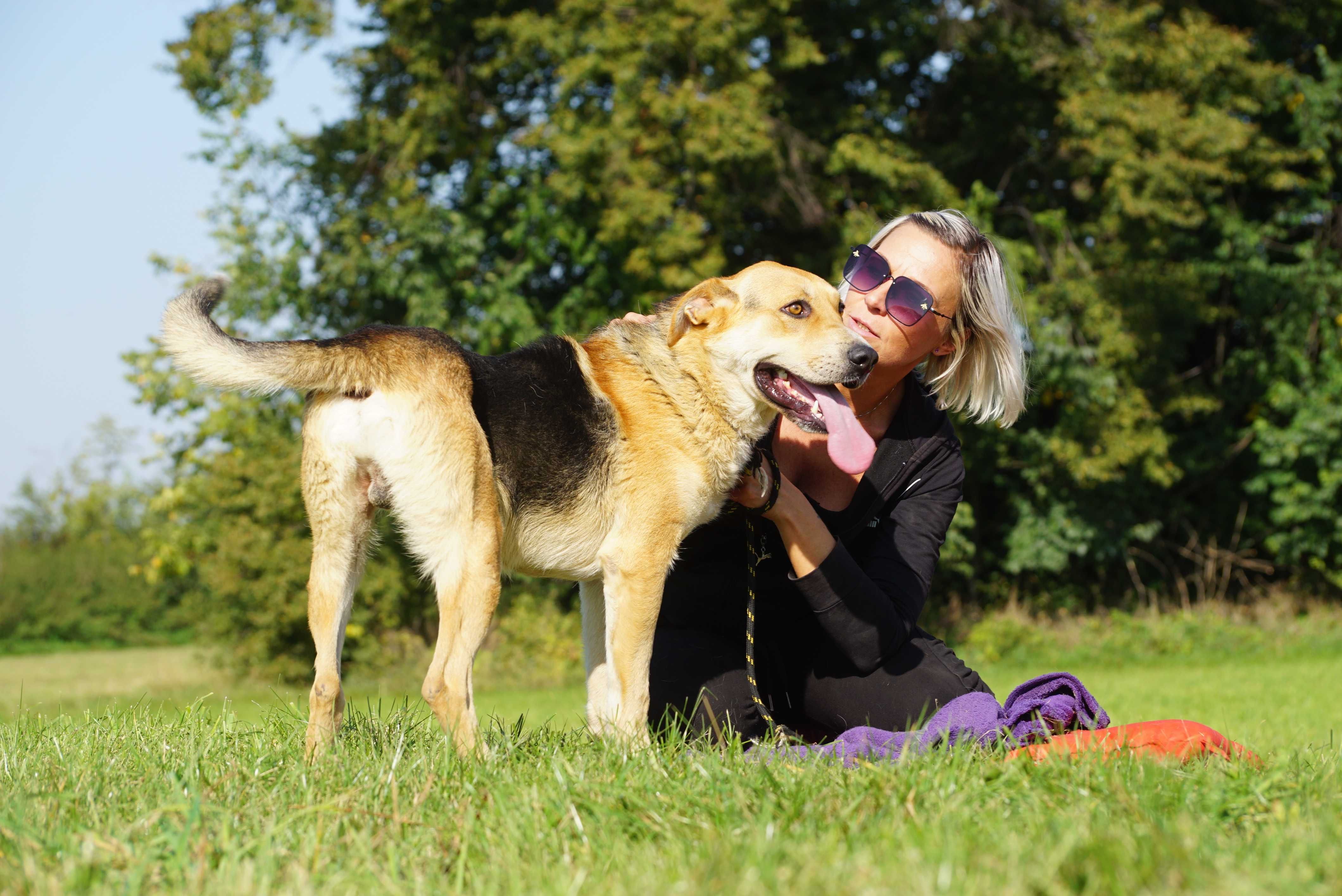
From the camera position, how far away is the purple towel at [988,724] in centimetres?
341

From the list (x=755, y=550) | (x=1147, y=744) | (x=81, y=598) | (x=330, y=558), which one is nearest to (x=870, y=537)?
(x=755, y=550)

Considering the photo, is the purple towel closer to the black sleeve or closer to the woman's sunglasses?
the black sleeve

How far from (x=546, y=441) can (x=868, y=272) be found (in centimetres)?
179

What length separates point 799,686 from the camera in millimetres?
4902

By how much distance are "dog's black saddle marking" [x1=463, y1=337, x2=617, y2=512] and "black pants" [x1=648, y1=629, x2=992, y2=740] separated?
3.30 ft

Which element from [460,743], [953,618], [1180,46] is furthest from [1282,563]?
[460,743]

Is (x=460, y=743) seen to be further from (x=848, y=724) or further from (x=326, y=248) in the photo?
(x=326, y=248)

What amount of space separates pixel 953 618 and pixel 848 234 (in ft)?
24.9

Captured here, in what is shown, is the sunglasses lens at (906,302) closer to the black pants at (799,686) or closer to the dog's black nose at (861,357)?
the dog's black nose at (861,357)

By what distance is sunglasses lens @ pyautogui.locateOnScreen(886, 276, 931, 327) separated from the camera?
15.6 feet

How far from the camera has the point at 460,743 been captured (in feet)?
11.8

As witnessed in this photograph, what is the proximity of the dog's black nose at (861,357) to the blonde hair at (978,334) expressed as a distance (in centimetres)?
78

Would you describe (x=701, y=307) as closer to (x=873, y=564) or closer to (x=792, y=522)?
(x=792, y=522)

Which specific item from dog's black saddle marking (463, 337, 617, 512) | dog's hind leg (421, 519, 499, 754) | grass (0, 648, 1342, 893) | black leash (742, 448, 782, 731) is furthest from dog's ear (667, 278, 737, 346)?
grass (0, 648, 1342, 893)
